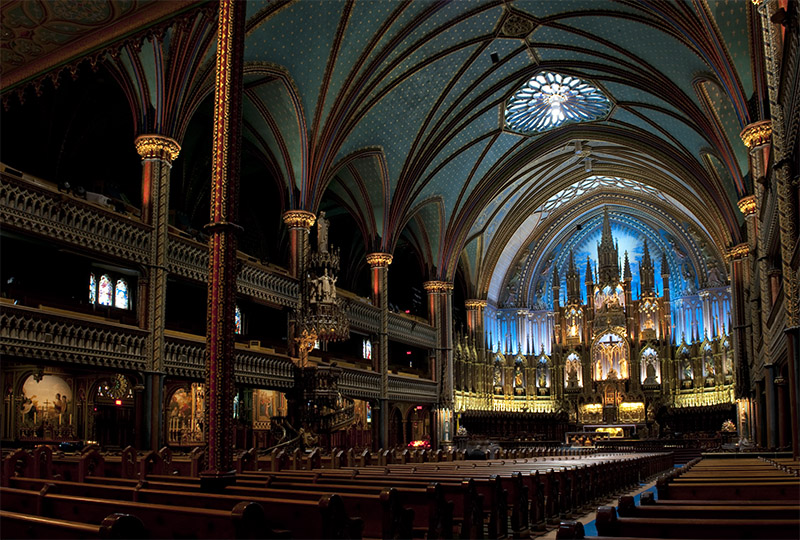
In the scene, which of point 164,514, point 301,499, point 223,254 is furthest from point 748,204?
point 164,514

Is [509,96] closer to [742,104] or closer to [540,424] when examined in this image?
[742,104]

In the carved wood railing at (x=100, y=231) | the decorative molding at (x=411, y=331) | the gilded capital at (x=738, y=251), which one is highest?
the gilded capital at (x=738, y=251)

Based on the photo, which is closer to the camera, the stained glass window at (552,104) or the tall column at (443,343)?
the stained glass window at (552,104)

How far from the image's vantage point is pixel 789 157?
12031 mm

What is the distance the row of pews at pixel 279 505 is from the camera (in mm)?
4672

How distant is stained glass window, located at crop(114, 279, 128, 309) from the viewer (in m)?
22.8

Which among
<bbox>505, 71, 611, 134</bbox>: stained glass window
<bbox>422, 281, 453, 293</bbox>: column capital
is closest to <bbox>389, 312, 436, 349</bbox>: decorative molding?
<bbox>422, 281, 453, 293</bbox>: column capital

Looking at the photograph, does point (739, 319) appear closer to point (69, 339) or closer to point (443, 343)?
point (443, 343)

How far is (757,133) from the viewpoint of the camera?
1862cm

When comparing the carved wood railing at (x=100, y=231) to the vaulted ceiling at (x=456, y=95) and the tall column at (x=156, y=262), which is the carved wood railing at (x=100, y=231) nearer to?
the tall column at (x=156, y=262)

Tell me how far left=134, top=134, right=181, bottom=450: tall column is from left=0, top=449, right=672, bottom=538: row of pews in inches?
183

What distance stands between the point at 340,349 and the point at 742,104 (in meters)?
22.2

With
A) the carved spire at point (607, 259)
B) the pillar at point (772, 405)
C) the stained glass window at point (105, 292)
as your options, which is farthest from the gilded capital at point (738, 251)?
the stained glass window at point (105, 292)

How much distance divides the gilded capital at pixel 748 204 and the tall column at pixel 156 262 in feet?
58.8
